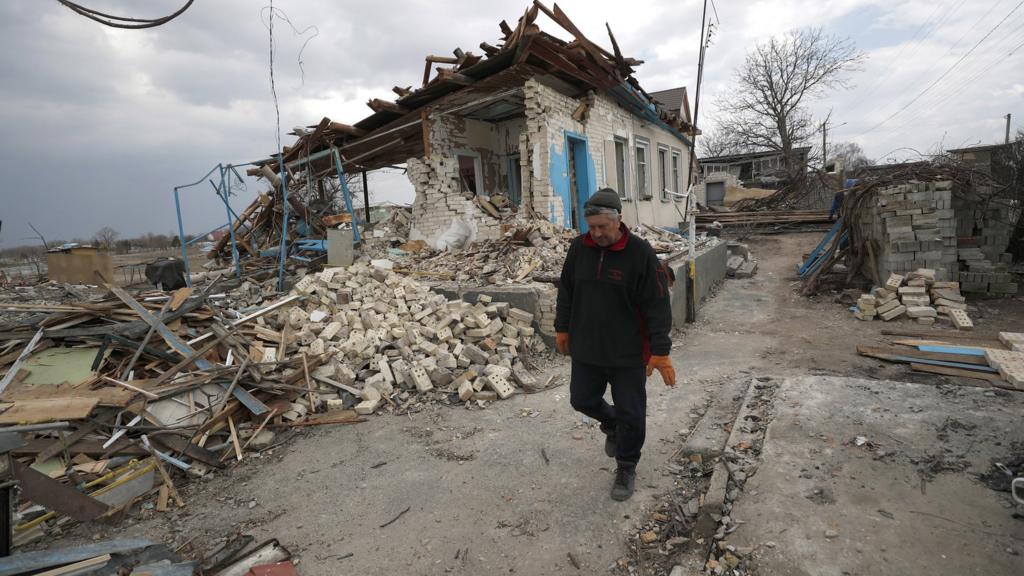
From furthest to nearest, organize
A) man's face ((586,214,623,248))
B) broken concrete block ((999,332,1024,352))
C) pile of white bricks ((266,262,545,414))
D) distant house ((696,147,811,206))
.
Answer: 1. distant house ((696,147,811,206))
2. broken concrete block ((999,332,1024,352))
3. pile of white bricks ((266,262,545,414))
4. man's face ((586,214,623,248))

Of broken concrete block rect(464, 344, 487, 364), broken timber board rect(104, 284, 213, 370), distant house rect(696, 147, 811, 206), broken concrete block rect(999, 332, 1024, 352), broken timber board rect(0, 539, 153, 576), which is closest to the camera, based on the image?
broken timber board rect(0, 539, 153, 576)

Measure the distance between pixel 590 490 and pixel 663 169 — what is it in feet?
45.7

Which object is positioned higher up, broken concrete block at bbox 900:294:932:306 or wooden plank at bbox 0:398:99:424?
wooden plank at bbox 0:398:99:424

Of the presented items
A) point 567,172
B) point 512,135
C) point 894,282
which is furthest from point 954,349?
point 512,135

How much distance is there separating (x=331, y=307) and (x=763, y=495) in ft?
18.4

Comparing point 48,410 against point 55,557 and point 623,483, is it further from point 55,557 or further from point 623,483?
point 623,483

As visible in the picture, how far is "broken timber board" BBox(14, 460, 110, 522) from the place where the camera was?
2793 mm

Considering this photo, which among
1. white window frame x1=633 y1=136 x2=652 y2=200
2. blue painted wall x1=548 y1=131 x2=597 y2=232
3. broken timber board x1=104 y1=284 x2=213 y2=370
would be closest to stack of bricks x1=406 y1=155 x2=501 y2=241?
blue painted wall x1=548 y1=131 x2=597 y2=232

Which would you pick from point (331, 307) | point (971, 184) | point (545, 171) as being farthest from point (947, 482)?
point (971, 184)

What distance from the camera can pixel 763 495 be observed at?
2582 mm

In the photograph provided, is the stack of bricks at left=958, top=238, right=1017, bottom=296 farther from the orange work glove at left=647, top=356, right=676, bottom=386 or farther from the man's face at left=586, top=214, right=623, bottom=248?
the man's face at left=586, top=214, right=623, bottom=248

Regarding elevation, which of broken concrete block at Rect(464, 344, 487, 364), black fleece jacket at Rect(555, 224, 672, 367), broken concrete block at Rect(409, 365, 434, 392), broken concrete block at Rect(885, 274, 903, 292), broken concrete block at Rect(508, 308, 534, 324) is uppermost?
black fleece jacket at Rect(555, 224, 672, 367)

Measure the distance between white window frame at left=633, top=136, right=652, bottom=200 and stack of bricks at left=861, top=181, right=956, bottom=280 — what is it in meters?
5.78

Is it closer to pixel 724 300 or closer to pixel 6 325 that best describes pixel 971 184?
pixel 724 300
